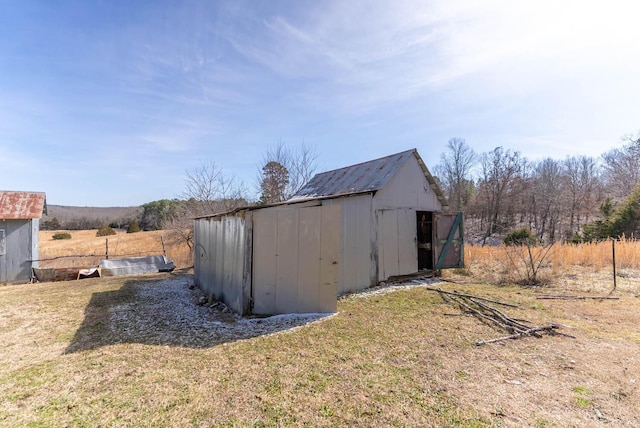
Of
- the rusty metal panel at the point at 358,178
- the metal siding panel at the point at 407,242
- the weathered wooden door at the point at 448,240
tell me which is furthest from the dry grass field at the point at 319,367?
the rusty metal panel at the point at 358,178

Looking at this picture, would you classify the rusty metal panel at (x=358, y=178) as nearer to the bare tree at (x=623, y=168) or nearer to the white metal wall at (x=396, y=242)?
the white metal wall at (x=396, y=242)

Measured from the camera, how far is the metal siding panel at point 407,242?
809 centimetres

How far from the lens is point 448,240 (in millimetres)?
8727

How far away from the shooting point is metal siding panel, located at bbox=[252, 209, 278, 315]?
5078 millimetres

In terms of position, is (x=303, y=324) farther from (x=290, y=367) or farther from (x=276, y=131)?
(x=276, y=131)

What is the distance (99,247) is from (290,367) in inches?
874

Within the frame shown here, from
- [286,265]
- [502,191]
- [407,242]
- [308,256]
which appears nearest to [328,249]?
[308,256]

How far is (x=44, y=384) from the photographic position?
116 inches

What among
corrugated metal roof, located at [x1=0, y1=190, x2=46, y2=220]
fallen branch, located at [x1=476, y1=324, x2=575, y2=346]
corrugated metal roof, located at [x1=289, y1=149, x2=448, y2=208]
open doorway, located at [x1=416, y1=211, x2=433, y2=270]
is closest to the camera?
fallen branch, located at [x1=476, y1=324, x2=575, y2=346]

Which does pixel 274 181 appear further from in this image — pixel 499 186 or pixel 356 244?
pixel 499 186

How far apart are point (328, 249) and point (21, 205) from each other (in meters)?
11.7

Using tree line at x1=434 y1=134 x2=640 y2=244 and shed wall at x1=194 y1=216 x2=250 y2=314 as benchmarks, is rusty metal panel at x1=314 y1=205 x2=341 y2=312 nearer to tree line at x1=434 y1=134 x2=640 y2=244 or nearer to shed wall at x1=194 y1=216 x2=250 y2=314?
shed wall at x1=194 y1=216 x2=250 y2=314

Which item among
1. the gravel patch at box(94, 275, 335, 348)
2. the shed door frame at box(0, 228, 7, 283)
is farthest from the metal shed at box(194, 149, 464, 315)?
the shed door frame at box(0, 228, 7, 283)

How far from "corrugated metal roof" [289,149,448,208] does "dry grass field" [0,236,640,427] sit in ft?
11.2
